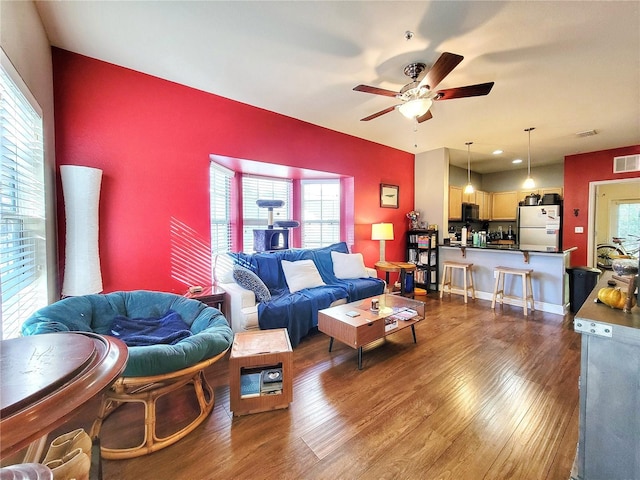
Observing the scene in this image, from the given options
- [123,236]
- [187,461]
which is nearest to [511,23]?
[187,461]

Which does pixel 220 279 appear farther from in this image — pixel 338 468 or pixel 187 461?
pixel 338 468

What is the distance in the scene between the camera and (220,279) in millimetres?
3045

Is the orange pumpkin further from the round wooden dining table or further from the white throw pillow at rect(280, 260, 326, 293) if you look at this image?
the white throw pillow at rect(280, 260, 326, 293)

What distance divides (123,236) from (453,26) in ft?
10.5

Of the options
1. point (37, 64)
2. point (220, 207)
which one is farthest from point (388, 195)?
point (37, 64)

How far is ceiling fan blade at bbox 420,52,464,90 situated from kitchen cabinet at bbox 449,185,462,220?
3.96 metres

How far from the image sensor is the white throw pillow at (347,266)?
383 centimetres

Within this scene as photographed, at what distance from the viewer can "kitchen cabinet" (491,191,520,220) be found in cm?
642

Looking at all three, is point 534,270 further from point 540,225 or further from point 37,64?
point 37,64

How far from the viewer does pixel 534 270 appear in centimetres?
387

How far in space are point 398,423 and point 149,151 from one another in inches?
122

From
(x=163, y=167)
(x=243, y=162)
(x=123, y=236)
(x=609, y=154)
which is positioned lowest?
(x=123, y=236)

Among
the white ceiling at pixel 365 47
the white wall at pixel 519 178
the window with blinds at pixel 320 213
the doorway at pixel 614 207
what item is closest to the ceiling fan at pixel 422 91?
the white ceiling at pixel 365 47

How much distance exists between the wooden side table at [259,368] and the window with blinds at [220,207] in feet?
5.72
